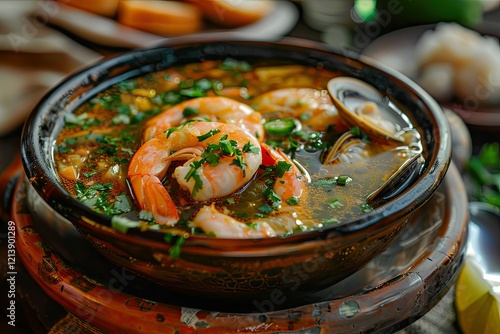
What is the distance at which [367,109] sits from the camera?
1.89 m

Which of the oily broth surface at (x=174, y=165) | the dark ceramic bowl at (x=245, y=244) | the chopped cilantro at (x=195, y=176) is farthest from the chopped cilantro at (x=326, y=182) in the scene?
the chopped cilantro at (x=195, y=176)

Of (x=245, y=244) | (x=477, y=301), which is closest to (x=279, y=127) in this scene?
(x=245, y=244)

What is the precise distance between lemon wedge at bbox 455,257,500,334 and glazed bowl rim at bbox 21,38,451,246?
414 millimetres

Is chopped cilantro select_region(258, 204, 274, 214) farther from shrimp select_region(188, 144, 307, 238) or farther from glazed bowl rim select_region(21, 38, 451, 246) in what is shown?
glazed bowl rim select_region(21, 38, 451, 246)

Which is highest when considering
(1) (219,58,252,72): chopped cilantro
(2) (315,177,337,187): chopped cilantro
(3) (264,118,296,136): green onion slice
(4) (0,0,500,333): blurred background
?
(1) (219,58,252,72): chopped cilantro

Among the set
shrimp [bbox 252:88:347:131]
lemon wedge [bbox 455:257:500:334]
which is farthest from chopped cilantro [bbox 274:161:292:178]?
lemon wedge [bbox 455:257:500:334]

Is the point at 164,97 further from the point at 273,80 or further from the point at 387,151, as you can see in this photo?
the point at 387,151

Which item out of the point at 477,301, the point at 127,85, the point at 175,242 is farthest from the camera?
the point at 127,85

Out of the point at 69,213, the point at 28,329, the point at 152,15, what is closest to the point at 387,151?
the point at 69,213

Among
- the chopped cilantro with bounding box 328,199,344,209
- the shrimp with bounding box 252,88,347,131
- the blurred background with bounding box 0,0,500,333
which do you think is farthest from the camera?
the blurred background with bounding box 0,0,500,333

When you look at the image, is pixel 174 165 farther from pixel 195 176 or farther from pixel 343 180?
pixel 343 180

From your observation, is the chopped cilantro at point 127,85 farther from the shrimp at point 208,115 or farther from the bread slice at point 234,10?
the bread slice at point 234,10

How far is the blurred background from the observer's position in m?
2.71

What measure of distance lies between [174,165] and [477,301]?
3.10ft
